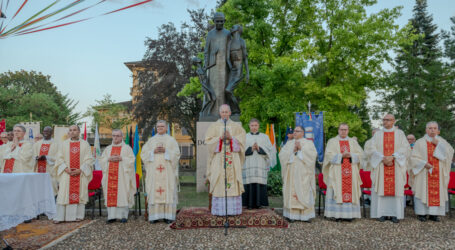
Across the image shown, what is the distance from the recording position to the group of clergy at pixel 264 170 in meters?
7.15

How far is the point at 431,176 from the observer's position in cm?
765

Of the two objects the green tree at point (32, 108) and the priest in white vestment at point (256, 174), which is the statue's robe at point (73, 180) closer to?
the priest in white vestment at point (256, 174)

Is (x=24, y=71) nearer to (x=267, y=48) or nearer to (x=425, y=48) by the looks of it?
(x=267, y=48)

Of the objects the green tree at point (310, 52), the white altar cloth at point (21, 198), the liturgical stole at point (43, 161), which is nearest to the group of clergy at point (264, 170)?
the liturgical stole at point (43, 161)

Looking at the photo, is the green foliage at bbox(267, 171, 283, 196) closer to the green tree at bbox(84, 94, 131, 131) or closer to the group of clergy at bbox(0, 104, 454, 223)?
the group of clergy at bbox(0, 104, 454, 223)

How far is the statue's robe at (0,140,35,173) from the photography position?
7.82 m

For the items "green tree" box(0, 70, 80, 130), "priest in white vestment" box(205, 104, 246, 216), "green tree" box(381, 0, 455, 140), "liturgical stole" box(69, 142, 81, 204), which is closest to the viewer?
"priest in white vestment" box(205, 104, 246, 216)

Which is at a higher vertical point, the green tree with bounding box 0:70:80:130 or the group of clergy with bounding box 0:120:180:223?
the green tree with bounding box 0:70:80:130

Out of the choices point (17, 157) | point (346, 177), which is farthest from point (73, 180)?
point (346, 177)

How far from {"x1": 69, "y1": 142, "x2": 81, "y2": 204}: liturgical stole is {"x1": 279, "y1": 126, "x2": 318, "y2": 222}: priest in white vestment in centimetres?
440

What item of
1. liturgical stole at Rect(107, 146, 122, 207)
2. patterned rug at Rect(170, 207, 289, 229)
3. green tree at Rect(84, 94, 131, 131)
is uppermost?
green tree at Rect(84, 94, 131, 131)

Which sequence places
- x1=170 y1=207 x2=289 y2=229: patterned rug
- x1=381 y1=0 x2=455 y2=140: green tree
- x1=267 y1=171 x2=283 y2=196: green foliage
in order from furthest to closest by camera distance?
x1=381 y1=0 x2=455 y2=140: green tree → x1=267 y1=171 x2=283 y2=196: green foliage → x1=170 y1=207 x2=289 y2=229: patterned rug

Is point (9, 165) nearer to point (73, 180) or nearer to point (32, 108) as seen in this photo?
point (73, 180)

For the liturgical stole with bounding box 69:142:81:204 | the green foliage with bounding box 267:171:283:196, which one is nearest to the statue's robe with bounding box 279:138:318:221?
the green foliage with bounding box 267:171:283:196
